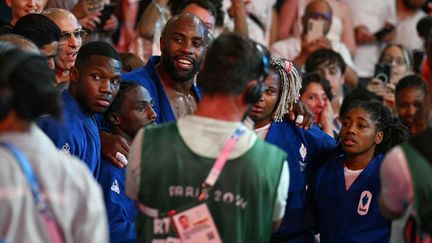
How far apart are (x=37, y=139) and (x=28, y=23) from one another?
2327mm

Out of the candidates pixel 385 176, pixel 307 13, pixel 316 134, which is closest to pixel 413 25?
pixel 307 13

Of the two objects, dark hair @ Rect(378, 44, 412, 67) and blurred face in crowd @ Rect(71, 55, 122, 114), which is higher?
dark hair @ Rect(378, 44, 412, 67)

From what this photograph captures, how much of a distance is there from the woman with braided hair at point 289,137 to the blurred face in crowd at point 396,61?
132 inches

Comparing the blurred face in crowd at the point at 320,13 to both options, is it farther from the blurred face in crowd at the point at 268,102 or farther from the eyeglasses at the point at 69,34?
the blurred face in crowd at the point at 268,102

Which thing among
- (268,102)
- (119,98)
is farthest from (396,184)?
(119,98)

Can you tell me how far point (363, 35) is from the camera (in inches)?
365

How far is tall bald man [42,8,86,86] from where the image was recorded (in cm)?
571

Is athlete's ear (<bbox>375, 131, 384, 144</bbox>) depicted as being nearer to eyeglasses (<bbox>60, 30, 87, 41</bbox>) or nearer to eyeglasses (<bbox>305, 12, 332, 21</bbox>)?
eyeglasses (<bbox>60, 30, 87, 41</bbox>)

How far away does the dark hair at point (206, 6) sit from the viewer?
676 cm

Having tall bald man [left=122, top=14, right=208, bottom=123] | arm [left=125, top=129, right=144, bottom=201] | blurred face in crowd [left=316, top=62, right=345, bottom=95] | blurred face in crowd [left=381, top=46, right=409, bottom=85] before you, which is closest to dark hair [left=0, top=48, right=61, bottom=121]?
arm [left=125, top=129, right=144, bottom=201]

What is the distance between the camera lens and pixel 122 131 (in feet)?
16.8

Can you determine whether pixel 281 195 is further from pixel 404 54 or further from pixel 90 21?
pixel 404 54

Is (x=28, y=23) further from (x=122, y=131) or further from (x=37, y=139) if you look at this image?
(x=37, y=139)

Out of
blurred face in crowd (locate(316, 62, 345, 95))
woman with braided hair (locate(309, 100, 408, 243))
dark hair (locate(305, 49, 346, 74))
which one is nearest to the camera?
woman with braided hair (locate(309, 100, 408, 243))
